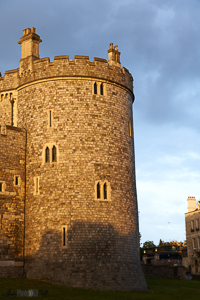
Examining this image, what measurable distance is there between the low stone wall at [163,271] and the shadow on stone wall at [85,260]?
17110 millimetres

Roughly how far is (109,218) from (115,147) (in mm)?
4973

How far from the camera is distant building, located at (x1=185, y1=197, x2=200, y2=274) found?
58.3 m

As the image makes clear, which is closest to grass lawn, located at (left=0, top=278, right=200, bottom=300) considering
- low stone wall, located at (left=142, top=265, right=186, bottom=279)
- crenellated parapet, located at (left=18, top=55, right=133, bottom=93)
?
crenellated parapet, located at (left=18, top=55, right=133, bottom=93)

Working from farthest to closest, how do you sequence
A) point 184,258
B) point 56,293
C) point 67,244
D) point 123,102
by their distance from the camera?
point 184,258 < point 123,102 < point 67,244 < point 56,293

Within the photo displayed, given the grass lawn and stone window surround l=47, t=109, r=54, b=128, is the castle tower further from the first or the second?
the grass lawn

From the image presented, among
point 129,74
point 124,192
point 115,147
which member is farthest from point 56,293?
point 129,74

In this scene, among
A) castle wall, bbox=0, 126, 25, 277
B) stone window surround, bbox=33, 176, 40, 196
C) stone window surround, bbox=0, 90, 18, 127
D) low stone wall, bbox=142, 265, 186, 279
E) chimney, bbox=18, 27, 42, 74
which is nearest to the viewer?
castle wall, bbox=0, 126, 25, 277

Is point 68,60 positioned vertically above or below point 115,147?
above

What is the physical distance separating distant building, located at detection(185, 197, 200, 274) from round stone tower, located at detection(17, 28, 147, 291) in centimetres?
3087

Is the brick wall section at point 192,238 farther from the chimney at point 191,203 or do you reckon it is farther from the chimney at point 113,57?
the chimney at point 113,57

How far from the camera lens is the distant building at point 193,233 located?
191 ft

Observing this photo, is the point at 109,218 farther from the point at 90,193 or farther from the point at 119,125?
the point at 119,125

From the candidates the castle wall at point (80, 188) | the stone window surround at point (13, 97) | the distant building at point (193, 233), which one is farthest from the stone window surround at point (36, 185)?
the distant building at point (193, 233)

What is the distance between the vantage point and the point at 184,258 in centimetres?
6638
